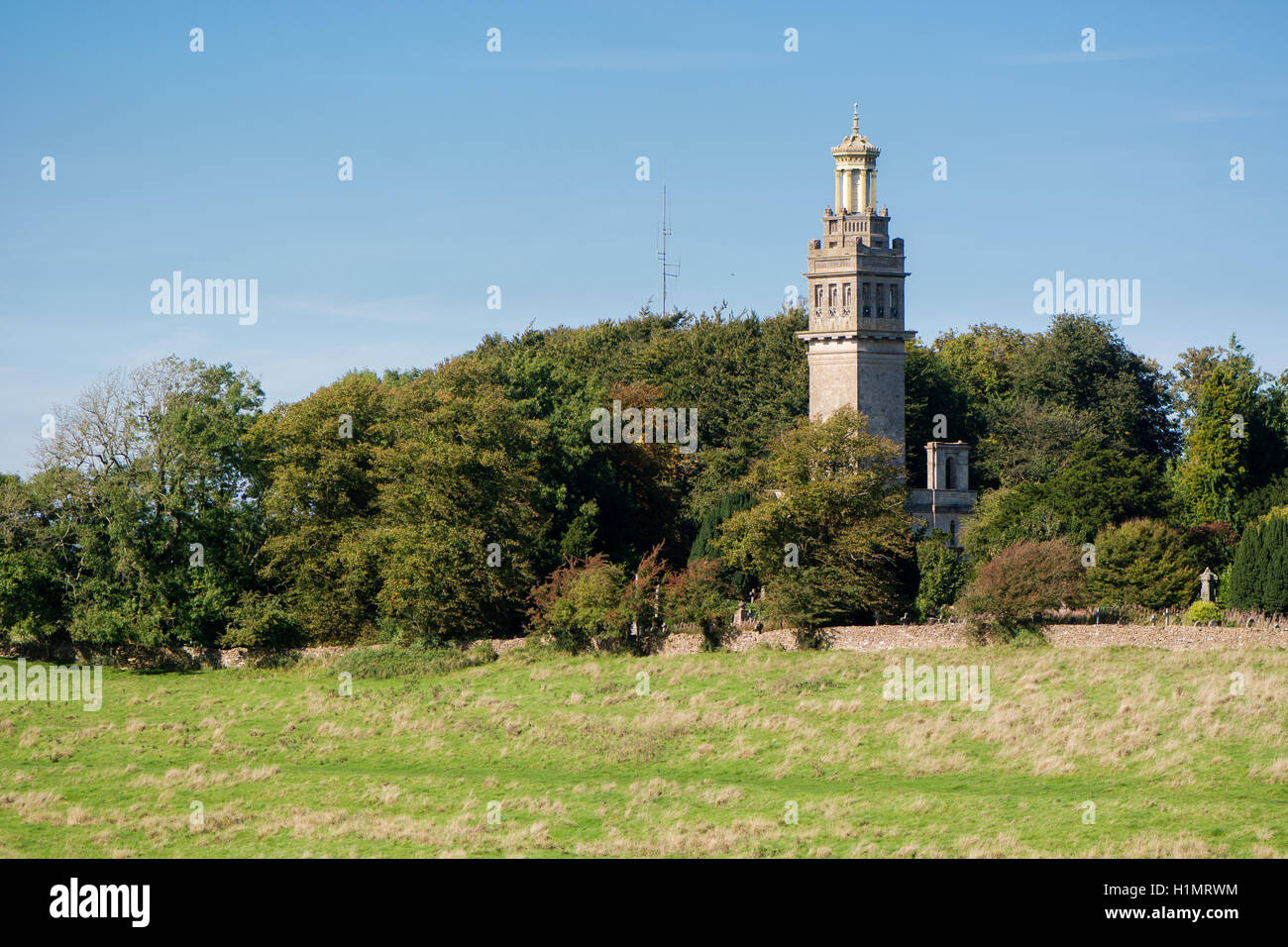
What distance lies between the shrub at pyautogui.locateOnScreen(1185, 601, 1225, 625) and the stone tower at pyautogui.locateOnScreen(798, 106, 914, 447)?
15606mm

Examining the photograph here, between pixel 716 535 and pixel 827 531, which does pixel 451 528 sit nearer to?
pixel 716 535

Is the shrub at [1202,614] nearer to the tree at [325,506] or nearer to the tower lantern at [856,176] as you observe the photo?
the tower lantern at [856,176]

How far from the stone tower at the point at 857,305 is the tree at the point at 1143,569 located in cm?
1136

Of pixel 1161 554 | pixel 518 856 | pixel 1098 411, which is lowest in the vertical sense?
pixel 518 856

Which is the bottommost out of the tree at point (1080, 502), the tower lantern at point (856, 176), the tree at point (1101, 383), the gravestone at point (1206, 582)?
the gravestone at point (1206, 582)

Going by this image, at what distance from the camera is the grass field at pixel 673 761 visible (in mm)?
29078

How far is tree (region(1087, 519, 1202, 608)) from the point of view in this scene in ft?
181

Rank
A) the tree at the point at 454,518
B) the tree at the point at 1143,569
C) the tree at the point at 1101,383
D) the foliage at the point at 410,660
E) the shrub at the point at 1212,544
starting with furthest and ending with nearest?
the tree at the point at 1101,383 → the shrub at the point at 1212,544 → the tree at the point at 1143,569 → the tree at the point at 454,518 → the foliage at the point at 410,660

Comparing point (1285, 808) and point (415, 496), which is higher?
point (415, 496)

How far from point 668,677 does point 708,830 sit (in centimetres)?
1826

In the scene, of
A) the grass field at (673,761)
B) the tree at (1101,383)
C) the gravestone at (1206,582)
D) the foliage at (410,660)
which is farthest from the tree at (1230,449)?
the foliage at (410,660)
